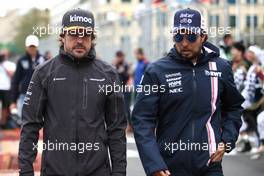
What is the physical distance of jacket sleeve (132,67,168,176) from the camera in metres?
5.19

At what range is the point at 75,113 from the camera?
5199 mm

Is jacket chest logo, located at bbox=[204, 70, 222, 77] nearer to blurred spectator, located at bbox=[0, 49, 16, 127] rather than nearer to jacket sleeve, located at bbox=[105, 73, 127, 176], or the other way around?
jacket sleeve, located at bbox=[105, 73, 127, 176]

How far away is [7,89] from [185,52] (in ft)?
36.8

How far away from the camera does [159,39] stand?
2369cm

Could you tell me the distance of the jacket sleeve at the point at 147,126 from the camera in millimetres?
5191

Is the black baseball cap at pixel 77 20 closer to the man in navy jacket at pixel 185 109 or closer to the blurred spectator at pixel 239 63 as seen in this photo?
the man in navy jacket at pixel 185 109

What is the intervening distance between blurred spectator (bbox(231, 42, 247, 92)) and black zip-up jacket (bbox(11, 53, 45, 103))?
3340 mm

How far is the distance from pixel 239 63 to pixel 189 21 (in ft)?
29.0

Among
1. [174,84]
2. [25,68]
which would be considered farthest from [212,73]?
[25,68]

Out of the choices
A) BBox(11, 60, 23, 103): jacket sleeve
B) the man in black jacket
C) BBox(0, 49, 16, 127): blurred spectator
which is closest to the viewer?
the man in black jacket

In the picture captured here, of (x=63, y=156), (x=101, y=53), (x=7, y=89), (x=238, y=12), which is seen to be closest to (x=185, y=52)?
(x=63, y=156)

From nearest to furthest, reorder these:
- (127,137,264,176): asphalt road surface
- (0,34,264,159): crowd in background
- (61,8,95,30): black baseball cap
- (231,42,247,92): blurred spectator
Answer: (61,8,95,30): black baseball cap, (127,137,264,176): asphalt road surface, (0,34,264,159): crowd in background, (231,42,247,92): blurred spectator

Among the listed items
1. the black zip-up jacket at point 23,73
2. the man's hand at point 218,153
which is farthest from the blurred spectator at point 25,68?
the man's hand at point 218,153

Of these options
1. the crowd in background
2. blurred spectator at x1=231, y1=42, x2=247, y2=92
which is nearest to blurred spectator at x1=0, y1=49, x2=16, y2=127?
the crowd in background
